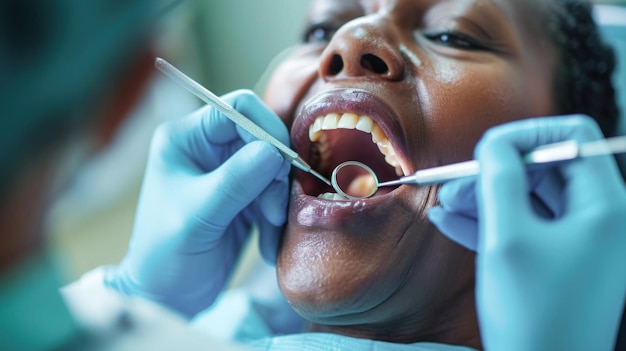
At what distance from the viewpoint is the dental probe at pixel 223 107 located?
91cm

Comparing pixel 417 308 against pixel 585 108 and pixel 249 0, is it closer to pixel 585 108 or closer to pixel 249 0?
pixel 585 108

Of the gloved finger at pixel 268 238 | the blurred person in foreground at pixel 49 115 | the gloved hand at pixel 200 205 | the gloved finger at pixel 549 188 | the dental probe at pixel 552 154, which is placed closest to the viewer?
the blurred person in foreground at pixel 49 115

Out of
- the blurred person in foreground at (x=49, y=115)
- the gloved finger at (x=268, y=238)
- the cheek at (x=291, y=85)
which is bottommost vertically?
the gloved finger at (x=268, y=238)

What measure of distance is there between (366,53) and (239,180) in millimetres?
323

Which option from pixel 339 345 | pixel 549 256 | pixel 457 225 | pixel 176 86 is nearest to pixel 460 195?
pixel 457 225

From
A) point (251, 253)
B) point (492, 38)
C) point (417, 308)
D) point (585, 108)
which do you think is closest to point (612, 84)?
point (585, 108)

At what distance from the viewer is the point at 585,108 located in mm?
1295

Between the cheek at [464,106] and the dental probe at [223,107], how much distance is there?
243mm

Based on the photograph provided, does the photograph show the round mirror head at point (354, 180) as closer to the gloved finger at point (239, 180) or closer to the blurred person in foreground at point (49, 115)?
the gloved finger at point (239, 180)

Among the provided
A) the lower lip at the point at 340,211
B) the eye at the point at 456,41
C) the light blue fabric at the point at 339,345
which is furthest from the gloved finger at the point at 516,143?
the light blue fabric at the point at 339,345

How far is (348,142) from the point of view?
4.18 ft

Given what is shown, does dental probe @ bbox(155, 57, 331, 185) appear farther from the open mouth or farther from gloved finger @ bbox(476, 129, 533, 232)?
gloved finger @ bbox(476, 129, 533, 232)

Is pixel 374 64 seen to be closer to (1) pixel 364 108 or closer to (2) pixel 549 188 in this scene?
(1) pixel 364 108

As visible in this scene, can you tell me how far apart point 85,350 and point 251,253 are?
128 cm
